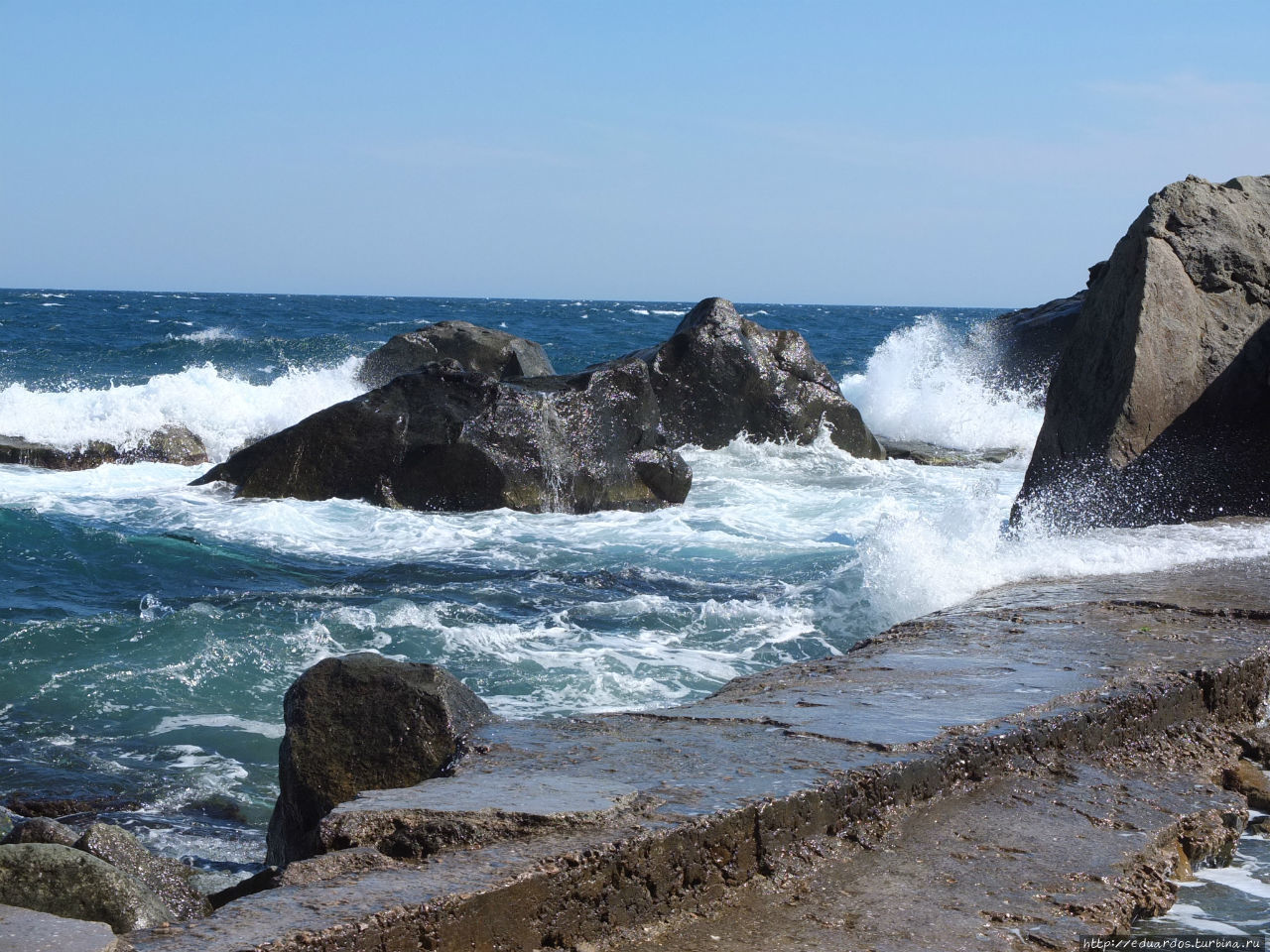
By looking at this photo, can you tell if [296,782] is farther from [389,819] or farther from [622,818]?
[622,818]

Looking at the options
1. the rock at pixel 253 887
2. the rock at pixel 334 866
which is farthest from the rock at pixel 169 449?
the rock at pixel 334 866

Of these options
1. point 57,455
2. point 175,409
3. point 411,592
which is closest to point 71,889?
point 411,592

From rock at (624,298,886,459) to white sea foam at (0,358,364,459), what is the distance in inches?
183

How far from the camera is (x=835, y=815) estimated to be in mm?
2666

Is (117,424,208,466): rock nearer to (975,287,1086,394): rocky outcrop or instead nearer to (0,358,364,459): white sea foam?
(0,358,364,459): white sea foam

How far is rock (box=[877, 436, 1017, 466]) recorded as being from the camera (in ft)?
47.2

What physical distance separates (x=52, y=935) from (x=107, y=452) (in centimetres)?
1182

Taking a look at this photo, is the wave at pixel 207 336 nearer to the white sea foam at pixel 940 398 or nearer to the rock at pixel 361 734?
the white sea foam at pixel 940 398

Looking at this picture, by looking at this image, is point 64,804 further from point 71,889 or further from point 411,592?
point 411,592

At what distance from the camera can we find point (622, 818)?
247 centimetres

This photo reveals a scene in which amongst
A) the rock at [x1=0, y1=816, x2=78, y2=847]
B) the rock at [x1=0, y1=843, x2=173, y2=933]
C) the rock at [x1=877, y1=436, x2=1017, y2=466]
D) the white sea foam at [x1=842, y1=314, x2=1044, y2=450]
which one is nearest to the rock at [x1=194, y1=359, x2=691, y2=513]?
the rock at [x1=877, y1=436, x2=1017, y2=466]

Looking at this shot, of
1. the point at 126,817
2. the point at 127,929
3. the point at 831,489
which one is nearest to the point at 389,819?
the point at 127,929

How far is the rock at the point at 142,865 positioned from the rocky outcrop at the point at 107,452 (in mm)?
9969

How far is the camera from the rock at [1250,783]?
3174 millimetres
